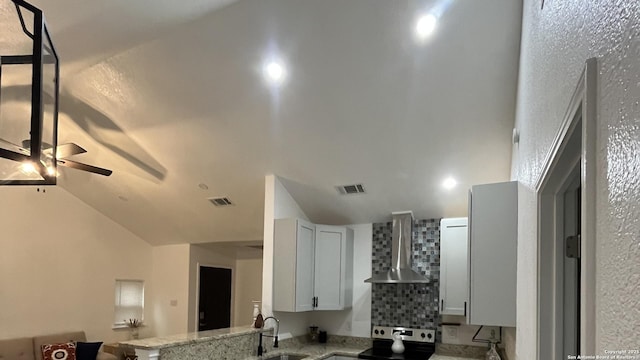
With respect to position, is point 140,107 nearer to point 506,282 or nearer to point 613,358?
point 506,282

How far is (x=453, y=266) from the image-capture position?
5223mm

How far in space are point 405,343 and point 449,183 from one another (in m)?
2.02

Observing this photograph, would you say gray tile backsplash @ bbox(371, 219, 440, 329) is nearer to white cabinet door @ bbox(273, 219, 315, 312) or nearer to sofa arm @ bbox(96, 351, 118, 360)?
white cabinet door @ bbox(273, 219, 315, 312)

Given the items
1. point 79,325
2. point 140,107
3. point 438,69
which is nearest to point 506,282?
point 438,69

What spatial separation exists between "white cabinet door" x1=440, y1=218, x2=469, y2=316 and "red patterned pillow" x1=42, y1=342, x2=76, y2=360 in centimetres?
486

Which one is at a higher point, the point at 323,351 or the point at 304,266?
the point at 304,266

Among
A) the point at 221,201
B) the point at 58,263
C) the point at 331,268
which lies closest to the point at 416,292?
the point at 331,268

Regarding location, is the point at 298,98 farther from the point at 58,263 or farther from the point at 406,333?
the point at 58,263

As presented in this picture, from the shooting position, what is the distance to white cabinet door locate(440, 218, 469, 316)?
17.0ft

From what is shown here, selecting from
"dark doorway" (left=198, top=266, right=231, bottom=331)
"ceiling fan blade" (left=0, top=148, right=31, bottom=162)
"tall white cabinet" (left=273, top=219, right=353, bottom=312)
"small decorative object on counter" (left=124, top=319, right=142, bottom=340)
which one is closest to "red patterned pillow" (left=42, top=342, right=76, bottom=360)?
"small decorative object on counter" (left=124, top=319, right=142, bottom=340)

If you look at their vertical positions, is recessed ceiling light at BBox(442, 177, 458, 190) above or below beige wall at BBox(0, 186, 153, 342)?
above

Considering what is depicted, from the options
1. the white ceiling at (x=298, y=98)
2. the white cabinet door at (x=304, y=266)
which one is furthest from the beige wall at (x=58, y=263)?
the white cabinet door at (x=304, y=266)

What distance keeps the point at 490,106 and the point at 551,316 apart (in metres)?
2.48

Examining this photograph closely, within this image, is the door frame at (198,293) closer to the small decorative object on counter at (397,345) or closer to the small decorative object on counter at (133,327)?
the small decorative object on counter at (133,327)
